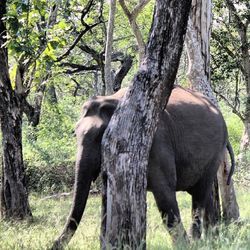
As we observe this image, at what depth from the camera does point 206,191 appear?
791 centimetres

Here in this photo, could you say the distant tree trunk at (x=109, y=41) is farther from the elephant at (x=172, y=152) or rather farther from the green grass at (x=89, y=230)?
the elephant at (x=172, y=152)

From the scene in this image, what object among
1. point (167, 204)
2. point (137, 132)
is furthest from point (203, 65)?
point (137, 132)

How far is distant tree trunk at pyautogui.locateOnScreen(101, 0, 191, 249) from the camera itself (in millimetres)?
5270

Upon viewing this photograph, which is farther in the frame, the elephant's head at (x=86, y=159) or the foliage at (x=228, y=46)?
the foliage at (x=228, y=46)

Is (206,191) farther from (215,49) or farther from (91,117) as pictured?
(215,49)

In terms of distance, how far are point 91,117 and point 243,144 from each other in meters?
13.5

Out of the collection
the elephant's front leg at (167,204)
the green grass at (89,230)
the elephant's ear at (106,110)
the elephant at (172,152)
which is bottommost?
the green grass at (89,230)

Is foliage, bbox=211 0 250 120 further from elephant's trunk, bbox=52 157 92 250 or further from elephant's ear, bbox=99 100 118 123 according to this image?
elephant's trunk, bbox=52 157 92 250

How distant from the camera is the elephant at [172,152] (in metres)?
6.30

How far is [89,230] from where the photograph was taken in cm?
824

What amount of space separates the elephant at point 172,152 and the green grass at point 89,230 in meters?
0.35

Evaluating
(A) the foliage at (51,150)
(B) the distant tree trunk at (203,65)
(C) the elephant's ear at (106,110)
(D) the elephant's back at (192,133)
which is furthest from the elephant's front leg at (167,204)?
(A) the foliage at (51,150)

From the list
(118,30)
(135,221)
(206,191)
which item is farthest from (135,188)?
(118,30)

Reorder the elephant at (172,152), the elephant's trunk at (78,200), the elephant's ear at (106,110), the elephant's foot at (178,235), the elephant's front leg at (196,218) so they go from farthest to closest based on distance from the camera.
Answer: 1. the elephant's front leg at (196,218)
2. the elephant's ear at (106,110)
3. the elephant at (172,152)
4. the elephant's trunk at (78,200)
5. the elephant's foot at (178,235)
